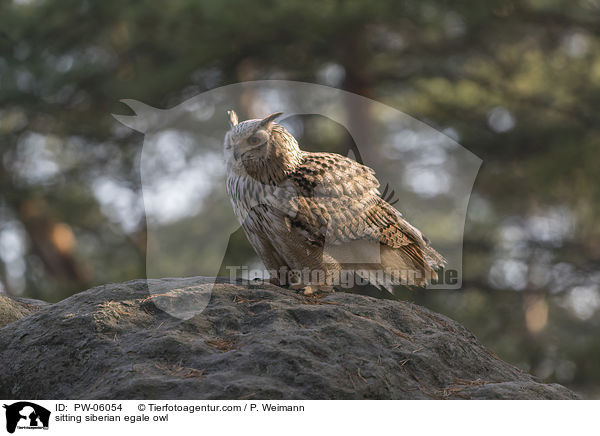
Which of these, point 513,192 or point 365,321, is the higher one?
point 513,192

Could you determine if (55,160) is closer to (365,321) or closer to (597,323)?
(365,321)

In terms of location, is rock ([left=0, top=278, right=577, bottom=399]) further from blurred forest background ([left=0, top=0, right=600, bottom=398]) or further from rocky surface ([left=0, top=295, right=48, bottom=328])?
blurred forest background ([left=0, top=0, right=600, bottom=398])

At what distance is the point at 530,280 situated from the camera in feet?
28.6

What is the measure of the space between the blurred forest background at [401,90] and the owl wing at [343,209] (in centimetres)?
284

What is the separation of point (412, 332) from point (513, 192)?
580cm

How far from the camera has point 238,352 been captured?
284cm

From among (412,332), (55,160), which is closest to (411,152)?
(55,160)

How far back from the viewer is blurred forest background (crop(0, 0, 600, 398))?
7.18 meters

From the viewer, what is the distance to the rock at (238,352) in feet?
8.86

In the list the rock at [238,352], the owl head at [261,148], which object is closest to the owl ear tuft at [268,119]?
the owl head at [261,148]

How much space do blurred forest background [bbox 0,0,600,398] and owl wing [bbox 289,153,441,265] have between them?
2841mm

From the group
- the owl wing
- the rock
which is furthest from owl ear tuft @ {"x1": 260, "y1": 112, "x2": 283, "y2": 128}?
the rock

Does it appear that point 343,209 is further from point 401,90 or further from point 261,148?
point 401,90
